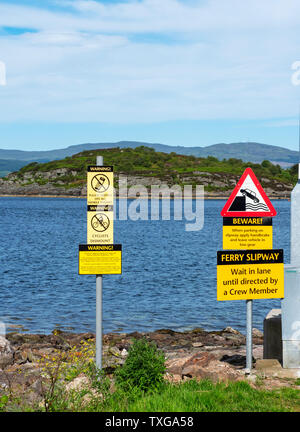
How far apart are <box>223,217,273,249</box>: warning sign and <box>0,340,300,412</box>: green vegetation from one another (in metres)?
2.17

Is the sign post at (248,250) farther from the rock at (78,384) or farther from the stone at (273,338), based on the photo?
the rock at (78,384)

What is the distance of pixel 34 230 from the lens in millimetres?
74438

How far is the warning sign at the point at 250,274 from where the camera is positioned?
923 cm

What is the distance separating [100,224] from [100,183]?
634 mm

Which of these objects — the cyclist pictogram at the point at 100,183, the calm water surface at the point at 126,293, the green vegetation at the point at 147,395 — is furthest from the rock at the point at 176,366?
the calm water surface at the point at 126,293

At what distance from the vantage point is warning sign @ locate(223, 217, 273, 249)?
932cm

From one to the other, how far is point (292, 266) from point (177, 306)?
15075mm

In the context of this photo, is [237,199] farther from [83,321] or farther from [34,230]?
[34,230]

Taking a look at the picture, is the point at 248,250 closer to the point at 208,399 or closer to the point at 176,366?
the point at 176,366
